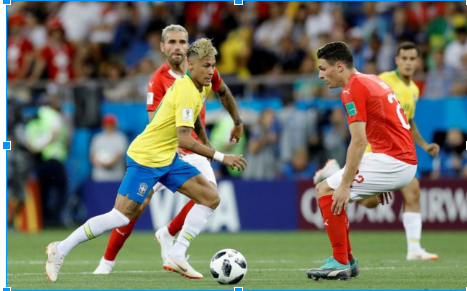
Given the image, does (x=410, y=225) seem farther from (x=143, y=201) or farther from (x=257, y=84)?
(x=257, y=84)

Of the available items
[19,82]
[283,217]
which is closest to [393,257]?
[283,217]

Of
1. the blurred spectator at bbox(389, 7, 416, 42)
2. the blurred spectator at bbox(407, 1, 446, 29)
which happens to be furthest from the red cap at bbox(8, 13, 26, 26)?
the blurred spectator at bbox(407, 1, 446, 29)

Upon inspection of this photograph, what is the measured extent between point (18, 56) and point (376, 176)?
12.2m

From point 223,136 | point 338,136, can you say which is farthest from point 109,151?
point 338,136

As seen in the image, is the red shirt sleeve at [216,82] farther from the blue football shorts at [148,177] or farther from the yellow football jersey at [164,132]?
the blue football shorts at [148,177]

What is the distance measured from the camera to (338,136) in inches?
599

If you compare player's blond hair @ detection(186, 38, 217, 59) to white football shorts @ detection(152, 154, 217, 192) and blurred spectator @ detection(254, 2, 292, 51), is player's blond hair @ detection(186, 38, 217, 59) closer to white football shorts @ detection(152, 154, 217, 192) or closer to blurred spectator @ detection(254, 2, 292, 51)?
white football shorts @ detection(152, 154, 217, 192)

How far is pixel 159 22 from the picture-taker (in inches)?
731

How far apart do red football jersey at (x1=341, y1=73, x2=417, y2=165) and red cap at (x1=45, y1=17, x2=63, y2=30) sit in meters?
11.9

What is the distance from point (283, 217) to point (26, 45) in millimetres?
6718

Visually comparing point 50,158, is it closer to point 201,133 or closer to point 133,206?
point 201,133

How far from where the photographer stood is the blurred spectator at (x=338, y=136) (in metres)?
15.2

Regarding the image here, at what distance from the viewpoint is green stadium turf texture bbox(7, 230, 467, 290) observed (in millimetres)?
7363

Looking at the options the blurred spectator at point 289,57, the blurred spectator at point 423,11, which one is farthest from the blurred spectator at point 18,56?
the blurred spectator at point 423,11
